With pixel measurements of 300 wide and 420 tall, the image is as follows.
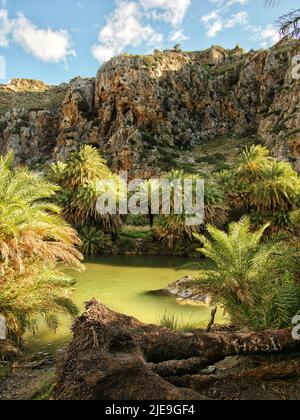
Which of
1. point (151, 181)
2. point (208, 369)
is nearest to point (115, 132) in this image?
point (151, 181)

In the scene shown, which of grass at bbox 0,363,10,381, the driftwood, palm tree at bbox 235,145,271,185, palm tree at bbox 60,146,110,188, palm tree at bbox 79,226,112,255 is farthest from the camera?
palm tree at bbox 60,146,110,188

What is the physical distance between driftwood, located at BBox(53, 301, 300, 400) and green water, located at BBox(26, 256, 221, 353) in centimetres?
496

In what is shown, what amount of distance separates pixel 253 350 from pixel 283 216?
80.5 ft

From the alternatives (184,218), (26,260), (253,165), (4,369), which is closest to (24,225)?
(26,260)

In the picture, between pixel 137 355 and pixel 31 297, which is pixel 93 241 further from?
pixel 137 355

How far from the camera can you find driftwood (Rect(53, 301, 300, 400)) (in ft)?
13.2

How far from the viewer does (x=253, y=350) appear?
5047mm

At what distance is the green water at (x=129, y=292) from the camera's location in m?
11.7

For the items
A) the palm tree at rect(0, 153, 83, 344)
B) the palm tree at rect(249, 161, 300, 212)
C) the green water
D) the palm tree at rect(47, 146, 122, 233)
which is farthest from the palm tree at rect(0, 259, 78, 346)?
the palm tree at rect(249, 161, 300, 212)

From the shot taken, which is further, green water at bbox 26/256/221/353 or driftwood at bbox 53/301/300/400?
green water at bbox 26/256/221/353

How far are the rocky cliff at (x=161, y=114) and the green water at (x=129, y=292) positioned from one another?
1199 inches

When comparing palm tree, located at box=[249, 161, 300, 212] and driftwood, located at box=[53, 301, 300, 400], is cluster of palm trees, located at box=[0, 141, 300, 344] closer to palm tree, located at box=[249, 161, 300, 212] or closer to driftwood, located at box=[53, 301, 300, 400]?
driftwood, located at box=[53, 301, 300, 400]

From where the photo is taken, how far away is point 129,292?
1683cm

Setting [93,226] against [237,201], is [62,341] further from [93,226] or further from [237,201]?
[237,201]
